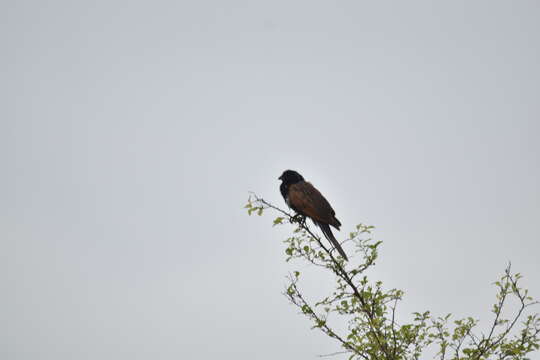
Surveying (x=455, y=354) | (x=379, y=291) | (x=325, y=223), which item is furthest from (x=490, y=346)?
(x=325, y=223)

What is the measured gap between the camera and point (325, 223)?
21.6 ft

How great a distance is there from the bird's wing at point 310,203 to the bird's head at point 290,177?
1.23 feet

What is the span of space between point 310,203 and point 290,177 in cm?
116

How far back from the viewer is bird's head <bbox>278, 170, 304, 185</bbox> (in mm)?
7849

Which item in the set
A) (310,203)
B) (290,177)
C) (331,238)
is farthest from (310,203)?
(290,177)

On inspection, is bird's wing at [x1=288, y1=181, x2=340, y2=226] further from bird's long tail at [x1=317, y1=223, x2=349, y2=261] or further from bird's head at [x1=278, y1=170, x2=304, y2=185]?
bird's head at [x1=278, y1=170, x2=304, y2=185]

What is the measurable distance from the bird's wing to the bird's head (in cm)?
38

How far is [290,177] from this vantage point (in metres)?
7.94

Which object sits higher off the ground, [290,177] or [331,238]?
[290,177]

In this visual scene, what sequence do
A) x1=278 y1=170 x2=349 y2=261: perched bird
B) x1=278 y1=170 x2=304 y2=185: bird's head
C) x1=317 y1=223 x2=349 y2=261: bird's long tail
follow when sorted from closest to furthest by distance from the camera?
1. x1=317 y1=223 x2=349 y2=261: bird's long tail
2. x1=278 y1=170 x2=349 y2=261: perched bird
3. x1=278 y1=170 x2=304 y2=185: bird's head

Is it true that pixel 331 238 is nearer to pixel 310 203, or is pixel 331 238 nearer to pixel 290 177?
pixel 310 203

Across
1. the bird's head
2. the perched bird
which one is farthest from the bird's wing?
the bird's head

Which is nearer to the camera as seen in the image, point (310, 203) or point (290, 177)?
point (310, 203)

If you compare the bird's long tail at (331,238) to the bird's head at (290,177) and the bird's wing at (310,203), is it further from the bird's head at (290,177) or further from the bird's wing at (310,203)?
the bird's head at (290,177)
